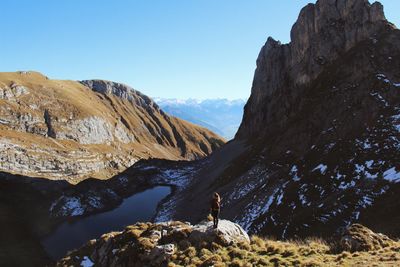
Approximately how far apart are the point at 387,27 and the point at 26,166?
4612 inches

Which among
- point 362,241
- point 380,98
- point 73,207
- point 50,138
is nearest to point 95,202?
point 73,207

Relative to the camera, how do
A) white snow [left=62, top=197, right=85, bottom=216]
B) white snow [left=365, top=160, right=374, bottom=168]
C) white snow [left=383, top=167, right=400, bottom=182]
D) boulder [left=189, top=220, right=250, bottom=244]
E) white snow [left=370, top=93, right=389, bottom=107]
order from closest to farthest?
boulder [left=189, top=220, right=250, bottom=244] → white snow [left=383, top=167, right=400, bottom=182] → white snow [left=365, top=160, right=374, bottom=168] → white snow [left=370, top=93, right=389, bottom=107] → white snow [left=62, top=197, right=85, bottom=216]

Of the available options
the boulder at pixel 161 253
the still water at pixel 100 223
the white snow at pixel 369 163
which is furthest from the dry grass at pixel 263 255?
the still water at pixel 100 223

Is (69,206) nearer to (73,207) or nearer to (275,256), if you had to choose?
(73,207)

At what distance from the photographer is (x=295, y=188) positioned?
64250 mm

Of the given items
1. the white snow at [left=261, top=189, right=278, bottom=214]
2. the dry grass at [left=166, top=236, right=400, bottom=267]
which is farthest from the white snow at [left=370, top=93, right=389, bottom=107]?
the dry grass at [left=166, top=236, right=400, bottom=267]

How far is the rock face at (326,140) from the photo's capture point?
5328cm

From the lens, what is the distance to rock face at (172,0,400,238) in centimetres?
5328

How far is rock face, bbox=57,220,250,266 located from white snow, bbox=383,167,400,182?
31036 mm

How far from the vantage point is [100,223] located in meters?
100

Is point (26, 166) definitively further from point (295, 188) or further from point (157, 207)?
point (295, 188)

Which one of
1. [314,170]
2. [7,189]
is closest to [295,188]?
[314,170]

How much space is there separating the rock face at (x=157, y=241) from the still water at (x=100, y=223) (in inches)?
1893

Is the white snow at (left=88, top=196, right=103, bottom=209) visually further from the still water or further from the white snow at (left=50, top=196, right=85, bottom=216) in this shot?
the still water
